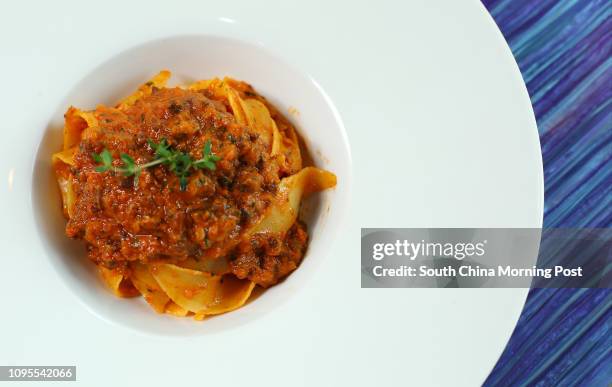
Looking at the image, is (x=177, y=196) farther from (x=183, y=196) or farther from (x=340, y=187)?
(x=340, y=187)

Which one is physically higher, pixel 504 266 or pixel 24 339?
pixel 504 266

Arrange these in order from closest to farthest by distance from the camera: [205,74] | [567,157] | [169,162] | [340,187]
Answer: [169,162]
[340,187]
[205,74]
[567,157]

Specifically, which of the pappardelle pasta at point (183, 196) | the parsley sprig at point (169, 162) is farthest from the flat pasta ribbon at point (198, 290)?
the parsley sprig at point (169, 162)

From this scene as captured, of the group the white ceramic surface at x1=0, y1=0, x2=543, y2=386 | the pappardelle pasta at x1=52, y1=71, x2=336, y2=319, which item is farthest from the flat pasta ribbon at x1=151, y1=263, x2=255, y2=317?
the white ceramic surface at x1=0, y1=0, x2=543, y2=386

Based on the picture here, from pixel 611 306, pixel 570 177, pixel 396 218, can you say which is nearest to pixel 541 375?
pixel 611 306

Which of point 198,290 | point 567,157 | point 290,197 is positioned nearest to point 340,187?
point 290,197

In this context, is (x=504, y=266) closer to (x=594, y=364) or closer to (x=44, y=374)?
(x=594, y=364)

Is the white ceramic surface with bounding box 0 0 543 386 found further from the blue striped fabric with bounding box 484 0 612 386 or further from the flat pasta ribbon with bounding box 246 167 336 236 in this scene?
the blue striped fabric with bounding box 484 0 612 386
